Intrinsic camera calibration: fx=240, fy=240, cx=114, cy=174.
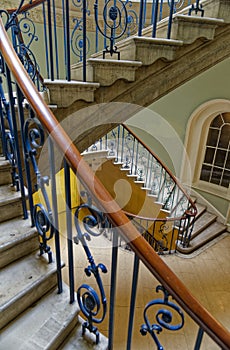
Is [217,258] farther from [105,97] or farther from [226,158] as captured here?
[105,97]

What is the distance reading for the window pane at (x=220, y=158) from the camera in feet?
15.9

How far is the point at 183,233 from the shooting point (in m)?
4.02

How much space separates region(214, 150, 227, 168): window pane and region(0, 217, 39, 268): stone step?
4446mm

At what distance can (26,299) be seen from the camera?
115 cm

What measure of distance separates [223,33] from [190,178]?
3.48m

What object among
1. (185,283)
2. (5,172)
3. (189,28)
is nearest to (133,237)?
(5,172)

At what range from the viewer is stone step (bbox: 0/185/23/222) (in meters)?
1.34

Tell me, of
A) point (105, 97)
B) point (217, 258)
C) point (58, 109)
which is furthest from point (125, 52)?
point (217, 258)

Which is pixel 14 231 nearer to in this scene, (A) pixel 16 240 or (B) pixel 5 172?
(A) pixel 16 240

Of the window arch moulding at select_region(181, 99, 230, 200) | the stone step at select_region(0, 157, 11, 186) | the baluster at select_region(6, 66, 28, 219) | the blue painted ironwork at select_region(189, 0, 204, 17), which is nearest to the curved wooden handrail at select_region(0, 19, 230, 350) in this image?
the baluster at select_region(6, 66, 28, 219)

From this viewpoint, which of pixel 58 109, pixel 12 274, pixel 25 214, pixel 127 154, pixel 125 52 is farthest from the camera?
pixel 127 154

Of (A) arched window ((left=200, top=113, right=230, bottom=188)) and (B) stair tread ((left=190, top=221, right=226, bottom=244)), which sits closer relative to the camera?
(B) stair tread ((left=190, top=221, right=226, bottom=244))

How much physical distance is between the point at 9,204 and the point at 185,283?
2672 millimetres

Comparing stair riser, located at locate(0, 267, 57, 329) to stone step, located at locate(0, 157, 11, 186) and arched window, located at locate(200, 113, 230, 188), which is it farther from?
arched window, located at locate(200, 113, 230, 188)
